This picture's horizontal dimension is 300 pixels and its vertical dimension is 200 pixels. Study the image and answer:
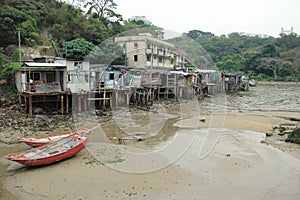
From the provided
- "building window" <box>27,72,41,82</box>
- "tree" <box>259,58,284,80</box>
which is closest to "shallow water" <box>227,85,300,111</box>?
"building window" <box>27,72,41,82</box>

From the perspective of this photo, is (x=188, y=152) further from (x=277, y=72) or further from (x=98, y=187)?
(x=277, y=72)

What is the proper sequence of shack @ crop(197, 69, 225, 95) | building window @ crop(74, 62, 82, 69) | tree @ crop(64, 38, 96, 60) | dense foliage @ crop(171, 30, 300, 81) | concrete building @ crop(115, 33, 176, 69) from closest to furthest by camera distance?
building window @ crop(74, 62, 82, 69)
tree @ crop(64, 38, 96, 60)
shack @ crop(197, 69, 225, 95)
concrete building @ crop(115, 33, 176, 69)
dense foliage @ crop(171, 30, 300, 81)

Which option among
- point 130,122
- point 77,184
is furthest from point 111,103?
point 77,184

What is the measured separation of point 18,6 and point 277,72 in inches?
2633

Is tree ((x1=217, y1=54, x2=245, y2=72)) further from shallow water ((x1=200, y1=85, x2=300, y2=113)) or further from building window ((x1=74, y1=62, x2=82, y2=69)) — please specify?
building window ((x1=74, y1=62, x2=82, y2=69))

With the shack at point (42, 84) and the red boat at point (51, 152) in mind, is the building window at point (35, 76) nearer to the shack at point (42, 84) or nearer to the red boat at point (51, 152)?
the shack at point (42, 84)

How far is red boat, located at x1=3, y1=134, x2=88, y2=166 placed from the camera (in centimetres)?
900

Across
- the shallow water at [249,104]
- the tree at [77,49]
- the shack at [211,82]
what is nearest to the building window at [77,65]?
the tree at [77,49]

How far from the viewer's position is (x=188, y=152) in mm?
11562

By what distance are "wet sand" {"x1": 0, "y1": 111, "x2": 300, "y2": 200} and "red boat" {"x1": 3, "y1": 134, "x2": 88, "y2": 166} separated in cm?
29

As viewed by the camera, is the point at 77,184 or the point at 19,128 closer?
the point at 77,184

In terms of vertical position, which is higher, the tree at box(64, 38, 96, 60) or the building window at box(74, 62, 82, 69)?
the tree at box(64, 38, 96, 60)

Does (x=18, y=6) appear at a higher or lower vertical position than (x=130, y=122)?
higher

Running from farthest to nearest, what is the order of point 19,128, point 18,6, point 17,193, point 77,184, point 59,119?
point 18,6
point 59,119
point 19,128
point 77,184
point 17,193
